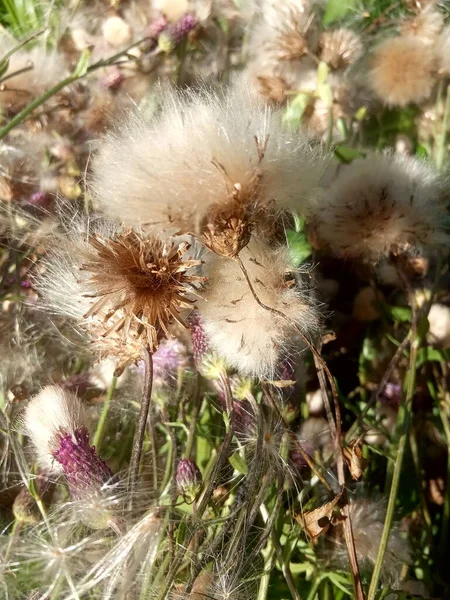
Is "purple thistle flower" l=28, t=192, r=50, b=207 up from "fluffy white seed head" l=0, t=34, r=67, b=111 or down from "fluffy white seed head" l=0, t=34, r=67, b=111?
down

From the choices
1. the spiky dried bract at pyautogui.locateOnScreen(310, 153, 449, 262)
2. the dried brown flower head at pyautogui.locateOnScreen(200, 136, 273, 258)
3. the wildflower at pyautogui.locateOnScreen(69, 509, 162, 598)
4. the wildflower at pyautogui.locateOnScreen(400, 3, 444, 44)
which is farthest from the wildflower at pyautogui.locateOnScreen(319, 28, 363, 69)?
the wildflower at pyautogui.locateOnScreen(69, 509, 162, 598)

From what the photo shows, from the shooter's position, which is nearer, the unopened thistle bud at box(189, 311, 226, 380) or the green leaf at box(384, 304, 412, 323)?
the unopened thistle bud at box(189, 311, 226, 380)

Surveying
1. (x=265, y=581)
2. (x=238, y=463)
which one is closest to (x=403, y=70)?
(x=238, y=463)

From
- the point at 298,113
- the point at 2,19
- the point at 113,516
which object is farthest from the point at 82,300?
the point at 2,19

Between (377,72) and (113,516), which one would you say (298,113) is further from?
(113,516)

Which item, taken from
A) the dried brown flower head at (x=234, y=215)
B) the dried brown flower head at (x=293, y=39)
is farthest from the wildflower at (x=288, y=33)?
the dried brown flower head at (x=234, y=215)

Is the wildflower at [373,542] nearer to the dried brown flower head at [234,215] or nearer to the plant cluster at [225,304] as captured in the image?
the plant cluster at [225,304]

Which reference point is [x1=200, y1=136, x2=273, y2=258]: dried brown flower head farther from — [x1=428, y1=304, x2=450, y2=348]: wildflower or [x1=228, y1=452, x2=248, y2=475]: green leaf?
[x1=428, y1=304, x2=450, y2=348]: wildflower
